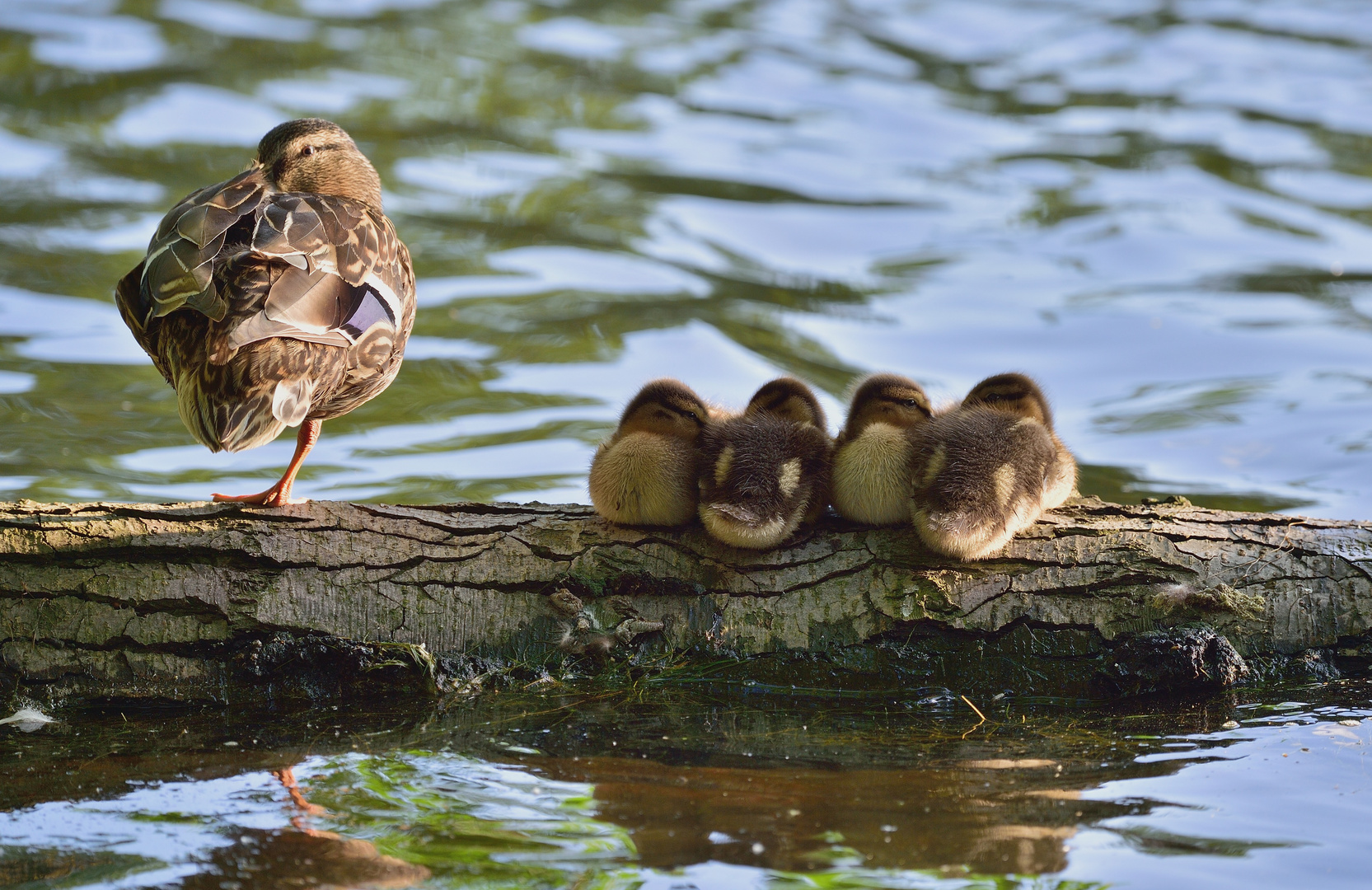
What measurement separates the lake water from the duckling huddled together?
1.93 feet

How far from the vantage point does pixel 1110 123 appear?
47.8 ft

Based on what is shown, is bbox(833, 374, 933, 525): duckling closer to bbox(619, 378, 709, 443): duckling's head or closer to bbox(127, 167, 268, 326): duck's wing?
bbox(619, 378, 709, 443): duckling's head

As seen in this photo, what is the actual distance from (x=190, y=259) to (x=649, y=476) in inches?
66.6

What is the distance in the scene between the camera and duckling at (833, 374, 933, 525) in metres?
4.30

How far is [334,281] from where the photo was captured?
469cm

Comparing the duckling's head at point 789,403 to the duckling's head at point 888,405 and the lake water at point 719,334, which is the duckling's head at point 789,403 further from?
the lake water at point 719,334

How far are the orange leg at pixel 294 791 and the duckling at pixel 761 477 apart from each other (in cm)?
145

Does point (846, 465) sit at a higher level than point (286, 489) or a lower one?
higher

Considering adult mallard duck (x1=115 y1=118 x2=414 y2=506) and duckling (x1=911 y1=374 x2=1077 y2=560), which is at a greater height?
adult mallard duck (x1=115 y1=118 x2=414 y2=506)

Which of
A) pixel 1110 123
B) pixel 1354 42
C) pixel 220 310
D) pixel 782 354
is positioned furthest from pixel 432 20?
pixel 220 310

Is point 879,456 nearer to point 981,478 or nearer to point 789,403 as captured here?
point 981,478

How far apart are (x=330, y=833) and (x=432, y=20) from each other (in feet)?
49.2

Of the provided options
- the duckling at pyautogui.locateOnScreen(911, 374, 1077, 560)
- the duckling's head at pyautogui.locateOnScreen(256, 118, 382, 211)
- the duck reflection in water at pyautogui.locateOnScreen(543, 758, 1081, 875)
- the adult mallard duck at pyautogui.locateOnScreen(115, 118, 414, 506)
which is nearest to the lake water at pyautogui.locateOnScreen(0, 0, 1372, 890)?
the duck reflection in water at pyautogui.locateOnScreen(543, 758, 1081, 875)

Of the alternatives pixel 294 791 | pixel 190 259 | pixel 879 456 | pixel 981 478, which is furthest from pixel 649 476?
pixel 190 259
